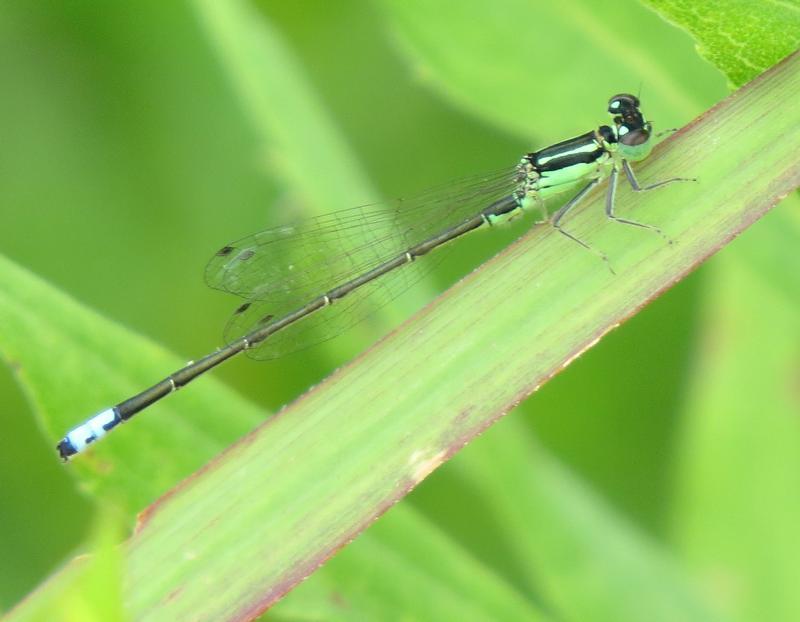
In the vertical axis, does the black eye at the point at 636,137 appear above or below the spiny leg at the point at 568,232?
above

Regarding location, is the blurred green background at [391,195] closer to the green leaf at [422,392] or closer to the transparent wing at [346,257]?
the transparent wing at [346,257]

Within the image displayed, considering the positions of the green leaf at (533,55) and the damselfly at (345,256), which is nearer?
the green leaf at (533,55)

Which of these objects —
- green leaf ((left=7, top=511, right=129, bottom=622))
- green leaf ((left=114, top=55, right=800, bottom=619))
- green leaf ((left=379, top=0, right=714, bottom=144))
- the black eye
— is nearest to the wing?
green leaf ((left=379, top=0, right=714, bottom=144))

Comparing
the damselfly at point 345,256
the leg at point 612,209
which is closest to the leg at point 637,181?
the leg at point 612,209

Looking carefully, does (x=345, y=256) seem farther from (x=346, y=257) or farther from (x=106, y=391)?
(x=106, y=391)

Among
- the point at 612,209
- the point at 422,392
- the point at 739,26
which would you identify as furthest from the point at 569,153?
the point at 422,392
